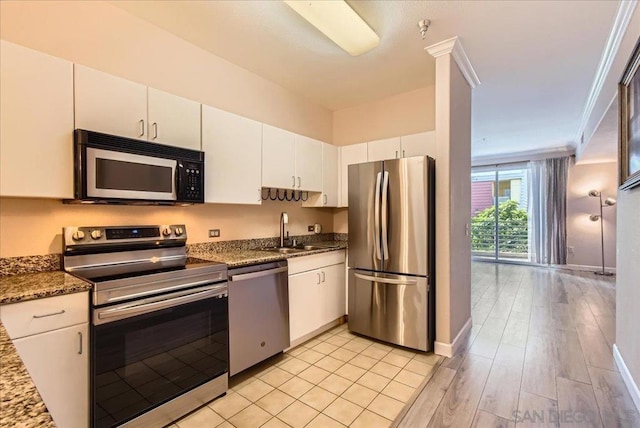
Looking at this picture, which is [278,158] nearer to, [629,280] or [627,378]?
[629,280]

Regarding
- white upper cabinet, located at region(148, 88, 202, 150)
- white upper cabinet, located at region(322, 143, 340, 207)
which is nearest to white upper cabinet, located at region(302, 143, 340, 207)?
white upper cabinet, located at region(322, 143, 340, 207)

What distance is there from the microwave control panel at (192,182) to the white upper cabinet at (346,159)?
189 cm

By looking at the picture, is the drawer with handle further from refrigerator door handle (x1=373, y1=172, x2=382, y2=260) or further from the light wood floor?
refrigerator door handle (x1=373, y1=172, x2=382, y2=260)

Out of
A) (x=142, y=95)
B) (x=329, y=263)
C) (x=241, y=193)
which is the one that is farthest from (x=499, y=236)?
(x=142, y=95)

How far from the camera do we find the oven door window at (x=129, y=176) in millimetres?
1811

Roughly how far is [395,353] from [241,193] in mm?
2031

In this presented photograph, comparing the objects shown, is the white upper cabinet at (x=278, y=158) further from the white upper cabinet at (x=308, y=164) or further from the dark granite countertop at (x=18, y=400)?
A: the dark granite countertop at (x=18, y=400)

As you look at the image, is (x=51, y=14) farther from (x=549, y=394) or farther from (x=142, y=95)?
(x=549, y=394)

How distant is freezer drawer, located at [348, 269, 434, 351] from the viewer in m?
2.75

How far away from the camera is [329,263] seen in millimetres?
3223

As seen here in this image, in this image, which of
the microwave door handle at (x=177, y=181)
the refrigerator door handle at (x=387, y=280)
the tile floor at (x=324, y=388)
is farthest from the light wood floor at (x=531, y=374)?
the microwave door handle at (x=177, y=181)

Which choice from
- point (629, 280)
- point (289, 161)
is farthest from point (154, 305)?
point (629, 280)

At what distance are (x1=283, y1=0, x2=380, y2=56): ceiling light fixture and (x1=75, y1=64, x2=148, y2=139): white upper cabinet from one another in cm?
119

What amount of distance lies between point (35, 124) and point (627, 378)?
421 centimetres
